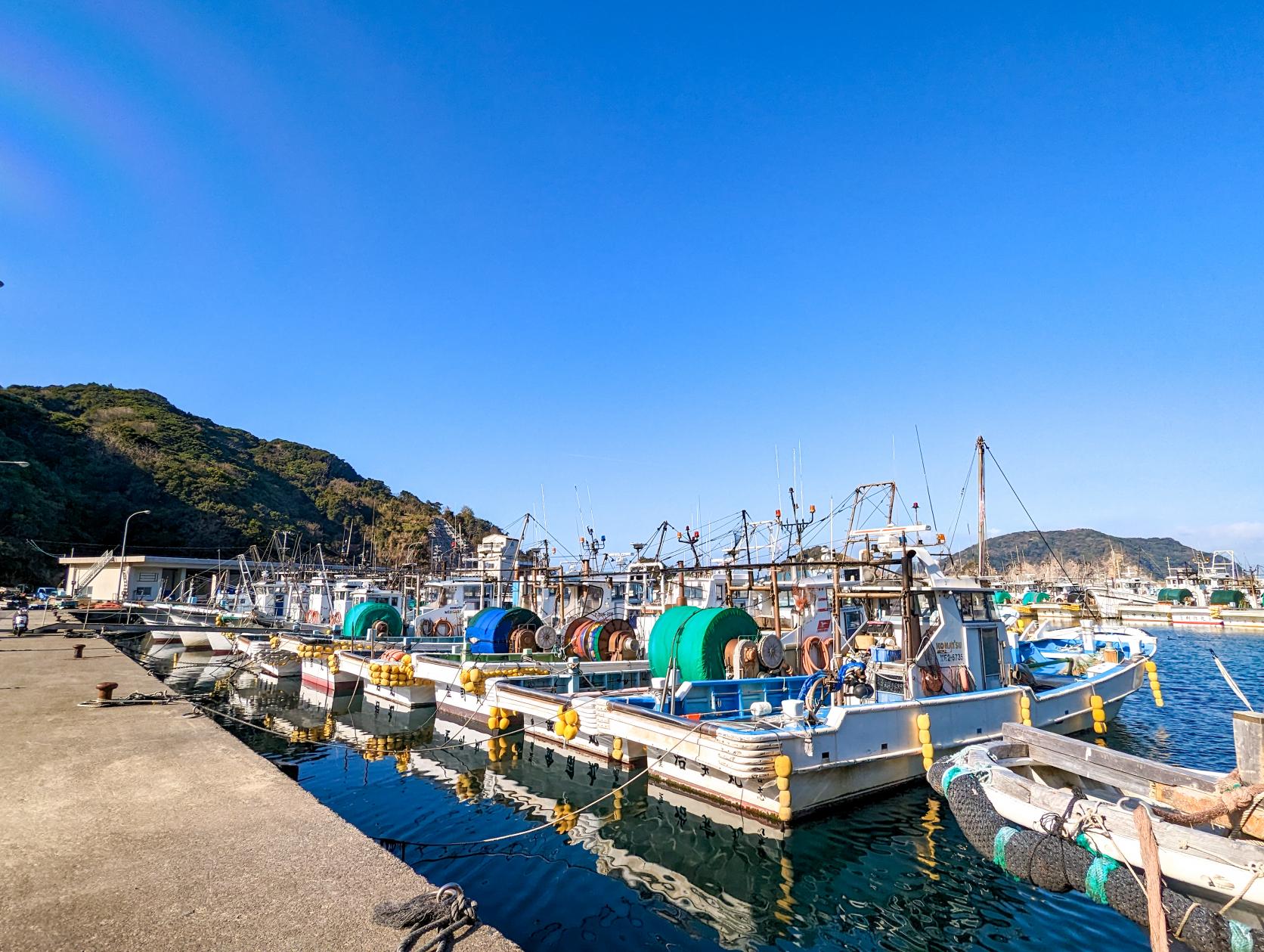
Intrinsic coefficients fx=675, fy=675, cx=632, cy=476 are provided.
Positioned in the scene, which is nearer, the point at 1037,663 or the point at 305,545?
the point at 1037,663

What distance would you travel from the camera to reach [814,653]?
64.0 ft

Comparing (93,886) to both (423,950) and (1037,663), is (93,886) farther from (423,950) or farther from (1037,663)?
(1037,663)

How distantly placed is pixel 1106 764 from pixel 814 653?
1036 cm

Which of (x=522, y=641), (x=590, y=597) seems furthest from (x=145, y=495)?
(x=522, y=641)

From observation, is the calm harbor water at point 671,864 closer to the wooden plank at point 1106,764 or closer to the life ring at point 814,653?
the wooden plank at point 1106,764

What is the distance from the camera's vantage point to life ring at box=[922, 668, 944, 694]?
14.8 metres

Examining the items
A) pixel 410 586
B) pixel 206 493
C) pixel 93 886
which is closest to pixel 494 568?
pixel 410 586

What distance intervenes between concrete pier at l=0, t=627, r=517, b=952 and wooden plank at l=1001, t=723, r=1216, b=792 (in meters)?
8.48

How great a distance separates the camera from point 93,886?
565cm

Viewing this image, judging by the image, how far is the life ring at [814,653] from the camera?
19.2 metres

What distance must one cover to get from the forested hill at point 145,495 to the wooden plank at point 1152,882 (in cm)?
6650

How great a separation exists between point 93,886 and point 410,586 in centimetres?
3912

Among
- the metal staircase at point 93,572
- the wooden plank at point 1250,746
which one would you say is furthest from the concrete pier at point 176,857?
the metal staircase at point 93,572

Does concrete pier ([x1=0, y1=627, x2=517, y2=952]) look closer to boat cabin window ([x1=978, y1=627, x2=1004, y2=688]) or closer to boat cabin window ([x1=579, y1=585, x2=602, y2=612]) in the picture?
boat cabin window ([x1=978, y1=627, x2=1004, y2=688])
